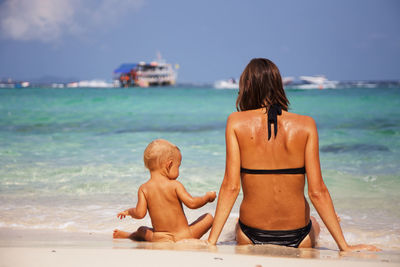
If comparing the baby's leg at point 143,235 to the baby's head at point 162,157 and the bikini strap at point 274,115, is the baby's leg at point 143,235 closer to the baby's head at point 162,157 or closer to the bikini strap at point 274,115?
the baby's head at point 162,157

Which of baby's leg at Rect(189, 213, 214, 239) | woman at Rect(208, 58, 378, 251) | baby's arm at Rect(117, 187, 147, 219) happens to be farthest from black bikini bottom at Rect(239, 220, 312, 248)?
baby's arm at Rect(117, 187, 147, 219)

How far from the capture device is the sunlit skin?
2367 mm

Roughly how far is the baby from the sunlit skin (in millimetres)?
395

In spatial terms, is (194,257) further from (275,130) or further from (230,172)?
(275,130)

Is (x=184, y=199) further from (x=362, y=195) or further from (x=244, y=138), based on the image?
(x=362, y=195)

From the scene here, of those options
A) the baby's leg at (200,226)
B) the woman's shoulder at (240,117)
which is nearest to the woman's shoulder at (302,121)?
the woman's shoulder at (240,117)

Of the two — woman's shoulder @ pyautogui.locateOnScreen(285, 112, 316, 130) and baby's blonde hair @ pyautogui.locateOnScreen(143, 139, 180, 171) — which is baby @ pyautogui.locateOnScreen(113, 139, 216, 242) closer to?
baby's blonde hair @ pyautogui.locateOnScreen(143, 139, 180, 171)

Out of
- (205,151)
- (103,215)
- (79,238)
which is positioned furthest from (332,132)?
(79,238)

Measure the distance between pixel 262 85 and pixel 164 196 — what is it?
1.02 meters

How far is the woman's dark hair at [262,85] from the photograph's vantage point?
2.41 meters

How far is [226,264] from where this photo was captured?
6.79ft

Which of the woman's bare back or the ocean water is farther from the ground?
the woman's bare back

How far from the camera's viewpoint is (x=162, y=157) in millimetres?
2805

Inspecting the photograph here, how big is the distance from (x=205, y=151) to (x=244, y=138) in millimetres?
6484
